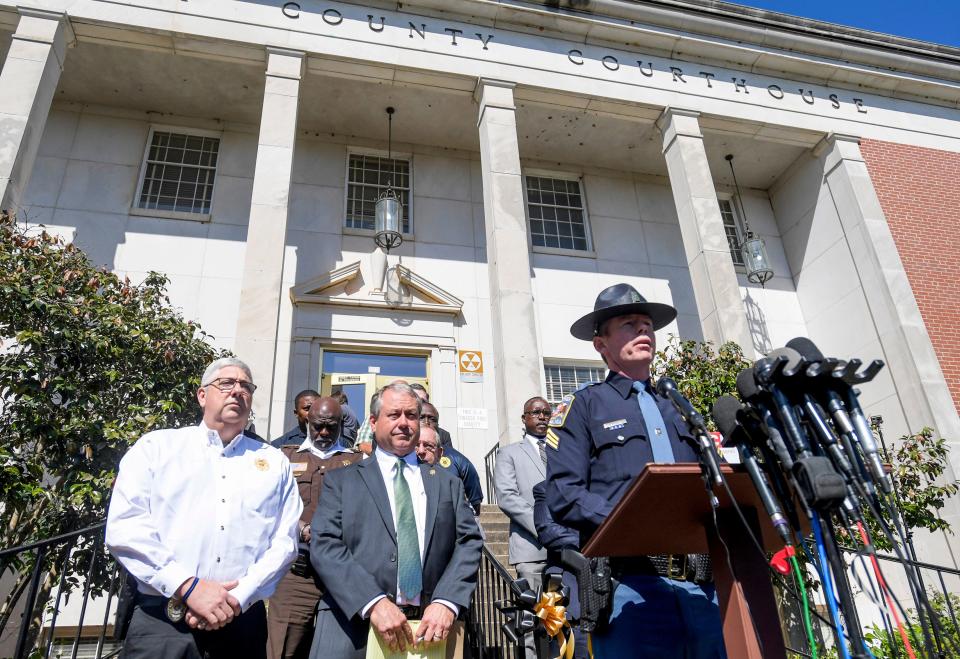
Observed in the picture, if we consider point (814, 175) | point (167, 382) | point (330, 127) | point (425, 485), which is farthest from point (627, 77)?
point (425, 485)

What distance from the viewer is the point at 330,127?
1375 centimetres

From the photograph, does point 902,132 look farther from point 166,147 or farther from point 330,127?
point 166,147

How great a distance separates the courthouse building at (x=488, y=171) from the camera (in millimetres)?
10961

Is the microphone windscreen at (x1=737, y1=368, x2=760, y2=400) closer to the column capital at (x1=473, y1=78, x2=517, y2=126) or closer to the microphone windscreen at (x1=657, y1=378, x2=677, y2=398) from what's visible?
the microphone windscreen at (x1=657, y1=378, x2=677, y2=398)

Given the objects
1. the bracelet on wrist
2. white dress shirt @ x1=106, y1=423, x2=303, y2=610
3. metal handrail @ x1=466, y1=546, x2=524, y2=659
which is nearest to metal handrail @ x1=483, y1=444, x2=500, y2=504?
metal handrail @ x1=466, y1=546, x2=524, y2=659

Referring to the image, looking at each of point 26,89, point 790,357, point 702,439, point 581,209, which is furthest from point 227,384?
point 581,209

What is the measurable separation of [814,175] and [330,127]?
35.6 feet

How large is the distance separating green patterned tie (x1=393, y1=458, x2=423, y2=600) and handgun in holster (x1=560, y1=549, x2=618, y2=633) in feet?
2.96

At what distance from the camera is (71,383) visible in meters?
6.24

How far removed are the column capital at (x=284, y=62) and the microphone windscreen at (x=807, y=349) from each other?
10834 mm

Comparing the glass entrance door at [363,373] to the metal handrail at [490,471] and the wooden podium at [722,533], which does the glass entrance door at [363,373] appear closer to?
the metal handrail at [490,471]

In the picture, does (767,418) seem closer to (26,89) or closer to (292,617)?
(292,617)

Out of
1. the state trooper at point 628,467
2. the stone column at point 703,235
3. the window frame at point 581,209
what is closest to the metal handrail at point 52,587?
the state trooper at point 628,467

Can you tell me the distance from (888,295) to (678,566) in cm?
1214
